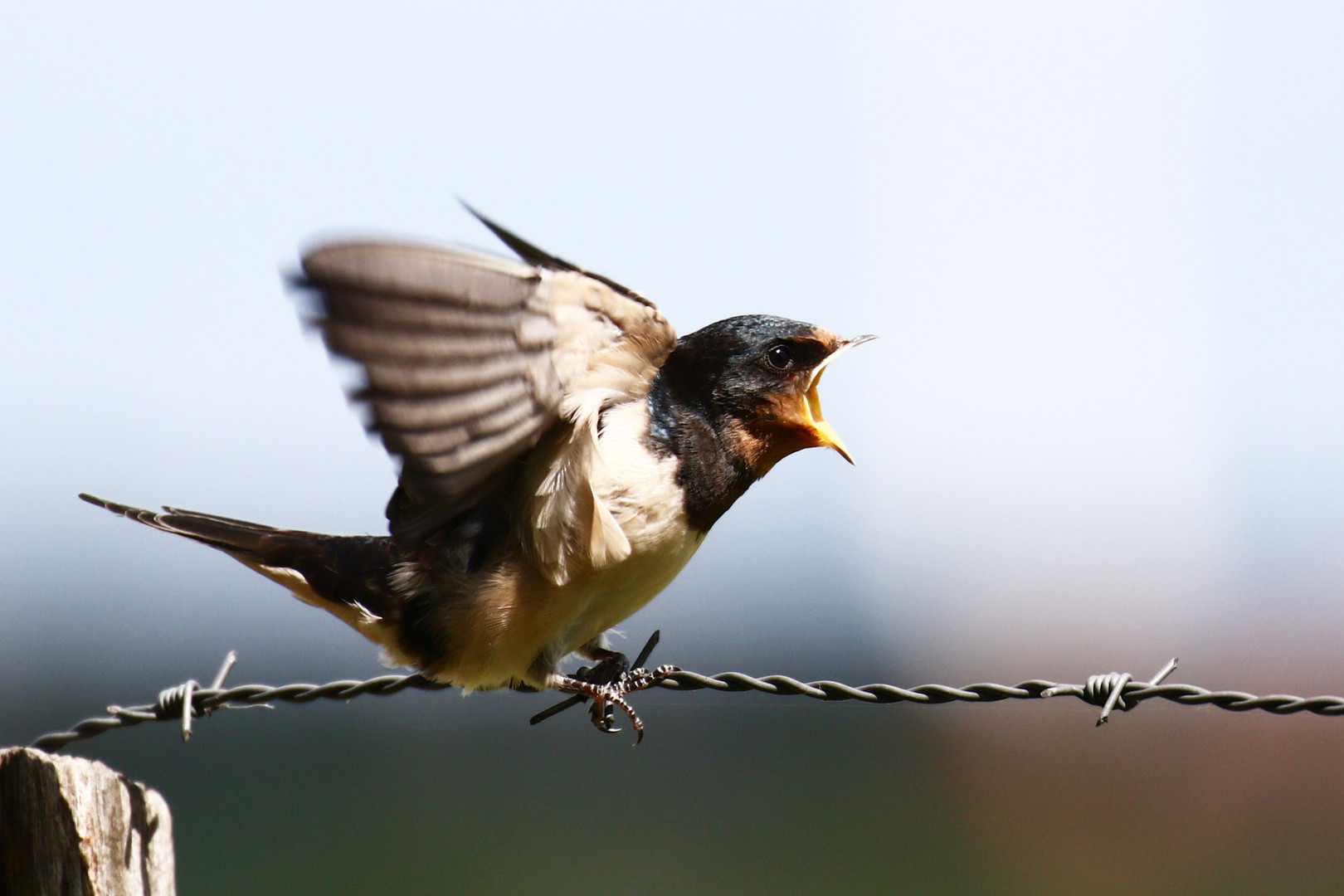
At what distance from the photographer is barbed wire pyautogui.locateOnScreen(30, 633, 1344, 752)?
2.60 meters

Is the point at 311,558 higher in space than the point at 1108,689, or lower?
higher

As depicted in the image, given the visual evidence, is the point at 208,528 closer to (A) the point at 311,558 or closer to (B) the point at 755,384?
(A) the point at 311,558

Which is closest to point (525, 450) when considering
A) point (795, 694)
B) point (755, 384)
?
point (755, 384)

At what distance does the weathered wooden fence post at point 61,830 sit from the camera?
240cm

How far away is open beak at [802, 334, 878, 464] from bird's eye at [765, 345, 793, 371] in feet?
0.27

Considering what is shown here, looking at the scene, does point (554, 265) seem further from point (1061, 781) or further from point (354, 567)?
point (1061, 781)

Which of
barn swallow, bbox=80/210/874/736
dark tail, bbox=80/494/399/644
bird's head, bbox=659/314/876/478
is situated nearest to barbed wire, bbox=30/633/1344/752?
barn swallow, bbox=80/210/874/736

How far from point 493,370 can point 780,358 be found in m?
1.10

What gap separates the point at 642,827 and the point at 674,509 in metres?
11.6

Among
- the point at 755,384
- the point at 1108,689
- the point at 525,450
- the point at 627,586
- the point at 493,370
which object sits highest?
the point at 755,384

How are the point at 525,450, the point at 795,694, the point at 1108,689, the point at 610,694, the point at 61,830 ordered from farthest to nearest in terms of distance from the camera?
1. the point at 610,694
2. the point at 525,450
3. the point at 795,694
4. the point at 1108,689
5. the point at 61,830

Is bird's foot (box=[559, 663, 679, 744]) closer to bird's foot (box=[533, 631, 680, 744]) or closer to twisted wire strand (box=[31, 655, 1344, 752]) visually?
bird's foot (box=[533, 631, 680, 744])

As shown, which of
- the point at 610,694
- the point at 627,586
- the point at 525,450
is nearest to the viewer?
the point at 525,450

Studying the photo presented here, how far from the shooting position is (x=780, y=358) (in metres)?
3.69
